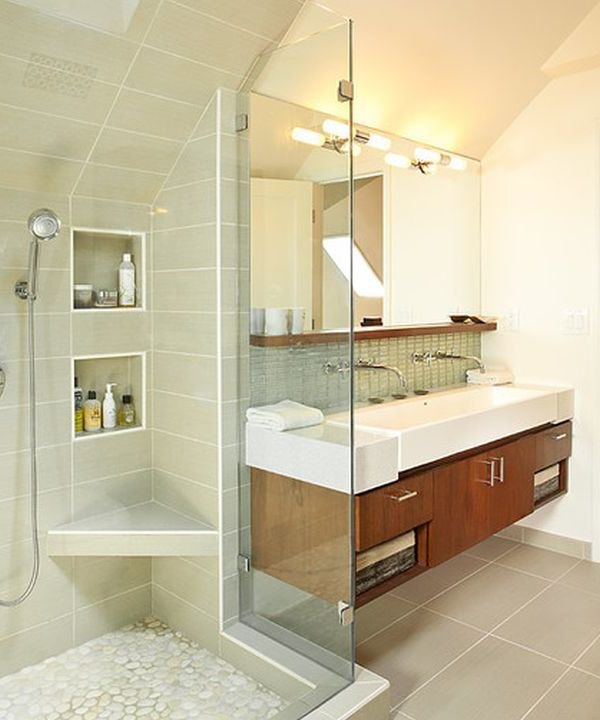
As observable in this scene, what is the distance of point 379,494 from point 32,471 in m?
1.19

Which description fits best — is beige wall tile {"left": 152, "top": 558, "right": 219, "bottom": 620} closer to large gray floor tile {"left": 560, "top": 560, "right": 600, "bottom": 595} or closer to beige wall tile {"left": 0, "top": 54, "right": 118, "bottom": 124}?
beige wall tile {"left": 0, "top": 54, "right": 118, "bottom": 124}

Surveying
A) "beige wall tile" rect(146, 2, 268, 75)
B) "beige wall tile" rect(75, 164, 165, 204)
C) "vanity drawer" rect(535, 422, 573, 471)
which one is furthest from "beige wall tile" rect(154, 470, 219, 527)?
"vanity drawer" rect(535, 422, 573, 471)

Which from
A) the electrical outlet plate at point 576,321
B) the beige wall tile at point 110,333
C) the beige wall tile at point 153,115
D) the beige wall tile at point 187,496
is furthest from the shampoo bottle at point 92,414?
the electrical outlet plate at point 576,321

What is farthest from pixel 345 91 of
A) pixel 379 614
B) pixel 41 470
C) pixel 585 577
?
pixel 585 577

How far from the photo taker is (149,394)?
2547 mm

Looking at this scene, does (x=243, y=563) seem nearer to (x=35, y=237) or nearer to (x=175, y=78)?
(x=35, y=237)

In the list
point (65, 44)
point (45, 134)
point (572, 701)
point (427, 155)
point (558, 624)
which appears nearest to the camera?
point (65, 44)

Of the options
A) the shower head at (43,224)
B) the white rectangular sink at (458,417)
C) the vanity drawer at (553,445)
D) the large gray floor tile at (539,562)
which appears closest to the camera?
the shower head at (43,224)

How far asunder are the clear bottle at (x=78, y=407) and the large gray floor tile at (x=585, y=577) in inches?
89.2

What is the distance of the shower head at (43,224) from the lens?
86.6 inches

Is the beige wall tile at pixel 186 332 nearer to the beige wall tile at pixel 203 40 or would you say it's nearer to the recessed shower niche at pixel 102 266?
the recessed shower niche at pixel 102 266

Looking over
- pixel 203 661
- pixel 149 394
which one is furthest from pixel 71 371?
pixel 203 661

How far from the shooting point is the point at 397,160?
3.15 metres

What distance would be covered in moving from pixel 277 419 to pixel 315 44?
4.01 feet
